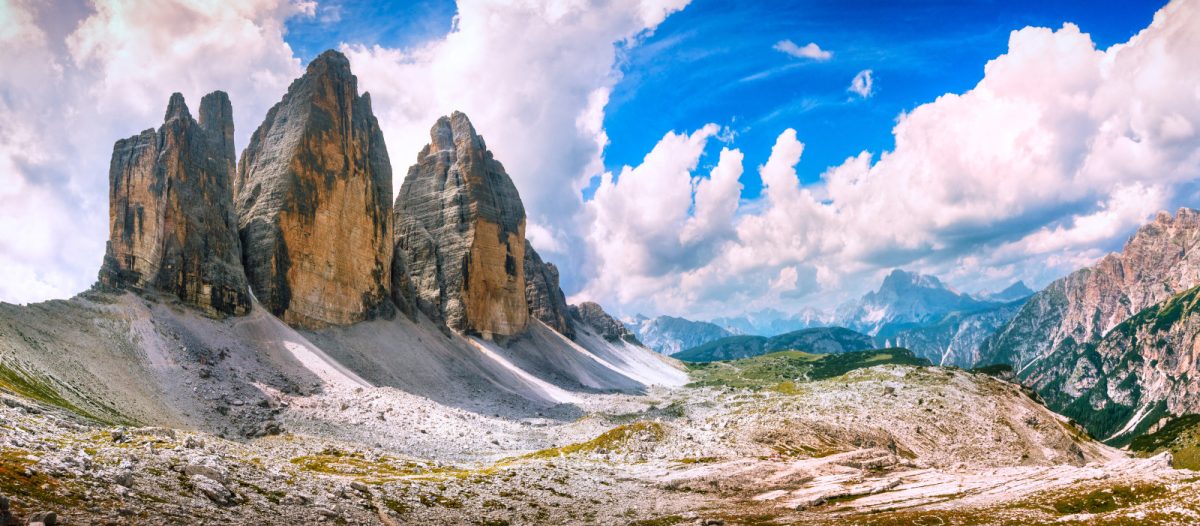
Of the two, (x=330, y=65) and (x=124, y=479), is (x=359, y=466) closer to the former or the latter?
(x=124, y=479)

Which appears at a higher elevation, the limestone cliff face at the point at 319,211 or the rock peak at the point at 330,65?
the rock peak at the point at 330,65

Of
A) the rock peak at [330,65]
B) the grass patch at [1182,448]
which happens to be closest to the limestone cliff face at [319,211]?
the rock peak at [330,65]

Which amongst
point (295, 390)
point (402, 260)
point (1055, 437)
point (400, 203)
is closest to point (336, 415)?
point (295, 390)

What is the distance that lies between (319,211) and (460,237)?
58487 millimetres

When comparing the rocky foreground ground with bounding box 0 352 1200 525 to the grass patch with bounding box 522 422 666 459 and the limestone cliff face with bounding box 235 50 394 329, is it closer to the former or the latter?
the grass patch with bounding box 522 422 666 459

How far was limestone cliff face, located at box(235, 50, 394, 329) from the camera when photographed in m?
114

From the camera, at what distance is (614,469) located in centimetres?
5744

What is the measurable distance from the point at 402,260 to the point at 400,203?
4400cm

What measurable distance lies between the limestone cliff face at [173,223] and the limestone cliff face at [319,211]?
351 inches

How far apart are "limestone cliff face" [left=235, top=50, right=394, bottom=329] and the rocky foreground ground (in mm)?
36077

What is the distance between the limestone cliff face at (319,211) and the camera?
114 m

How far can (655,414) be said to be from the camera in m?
107

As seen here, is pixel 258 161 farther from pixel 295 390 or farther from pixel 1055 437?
pixel 1055 437

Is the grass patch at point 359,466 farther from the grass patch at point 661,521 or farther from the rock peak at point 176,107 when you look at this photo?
the rock peak at point 176,107
